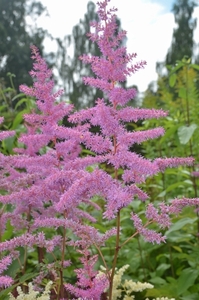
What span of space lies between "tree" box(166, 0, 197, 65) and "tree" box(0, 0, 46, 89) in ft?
31.6

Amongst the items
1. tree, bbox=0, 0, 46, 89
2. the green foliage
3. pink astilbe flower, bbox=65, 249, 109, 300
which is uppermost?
tree, bbox=0, 0, 46, 89

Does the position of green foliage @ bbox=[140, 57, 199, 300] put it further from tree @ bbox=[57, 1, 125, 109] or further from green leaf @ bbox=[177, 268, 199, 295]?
tree @ bbox=[57, 1, 125, 109]

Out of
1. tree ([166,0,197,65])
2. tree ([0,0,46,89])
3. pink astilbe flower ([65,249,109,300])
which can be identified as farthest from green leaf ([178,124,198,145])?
tree ([166,0,197,65])

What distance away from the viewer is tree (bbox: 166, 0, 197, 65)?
1387 inches

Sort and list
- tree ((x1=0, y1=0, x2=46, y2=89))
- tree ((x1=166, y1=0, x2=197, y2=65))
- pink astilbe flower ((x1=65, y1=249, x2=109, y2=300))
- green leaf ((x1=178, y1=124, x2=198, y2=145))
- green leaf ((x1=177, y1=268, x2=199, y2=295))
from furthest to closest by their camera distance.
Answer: tree ((x1=166, y1=0, x2=197, y2=65)), tree ((x1=0, y1=0, x2=46, y2=89)), green leaf ((x1=178, y1=124, x2=198, y2=145)), green leaf ((x1=177, y1=268, x2=199, y2=295)), pink astilbe flower ((x1=65, y1=249, x2=109, y2=300))

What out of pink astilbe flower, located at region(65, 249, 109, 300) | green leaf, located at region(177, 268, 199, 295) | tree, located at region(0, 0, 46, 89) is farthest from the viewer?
tree, located at region(0, 0, 46, 89)

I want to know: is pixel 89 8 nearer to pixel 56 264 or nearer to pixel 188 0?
pixel 188 0

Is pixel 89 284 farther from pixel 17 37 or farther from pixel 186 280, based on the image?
pixel 17 37

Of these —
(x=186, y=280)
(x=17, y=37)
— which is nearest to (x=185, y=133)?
(x=186, y=280)

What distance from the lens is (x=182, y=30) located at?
3703 centimetres

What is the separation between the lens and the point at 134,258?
11.1 ft

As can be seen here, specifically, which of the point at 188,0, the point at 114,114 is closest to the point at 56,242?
the point at 114,114

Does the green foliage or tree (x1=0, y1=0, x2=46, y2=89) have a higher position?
tree (x1=0, y1=0, x2=46, y2=89)

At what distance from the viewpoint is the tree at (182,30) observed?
35219 mm
